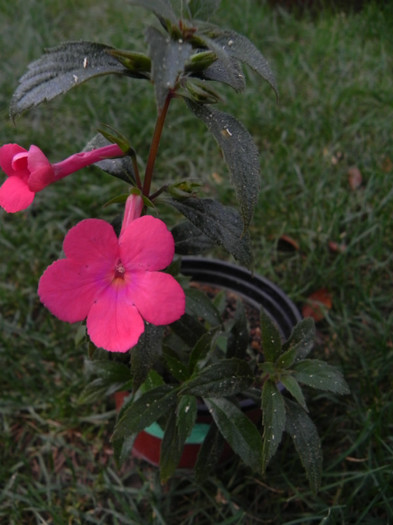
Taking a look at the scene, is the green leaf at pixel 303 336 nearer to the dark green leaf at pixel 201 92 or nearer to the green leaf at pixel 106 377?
the green leaf at pixel 106 377

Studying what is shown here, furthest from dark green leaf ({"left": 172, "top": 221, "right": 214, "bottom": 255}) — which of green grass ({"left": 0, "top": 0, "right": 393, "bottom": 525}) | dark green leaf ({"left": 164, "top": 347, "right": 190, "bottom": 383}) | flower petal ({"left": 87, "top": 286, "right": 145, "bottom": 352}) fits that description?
green grass ({"left": 0, "top": 0, "right": 393, "bottom": 525})

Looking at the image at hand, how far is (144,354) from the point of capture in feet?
3.54

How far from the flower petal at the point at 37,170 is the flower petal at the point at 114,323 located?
0.67 feet

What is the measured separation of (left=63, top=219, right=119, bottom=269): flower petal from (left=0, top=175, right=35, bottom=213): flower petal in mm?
101

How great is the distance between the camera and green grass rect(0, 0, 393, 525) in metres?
1.47

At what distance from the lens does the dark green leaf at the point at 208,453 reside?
4.26ft

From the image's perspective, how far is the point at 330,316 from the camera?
6.22 feet

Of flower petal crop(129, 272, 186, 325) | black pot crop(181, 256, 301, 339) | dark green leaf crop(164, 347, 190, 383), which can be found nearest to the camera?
flower petal crop(129, 272, 186, 325)

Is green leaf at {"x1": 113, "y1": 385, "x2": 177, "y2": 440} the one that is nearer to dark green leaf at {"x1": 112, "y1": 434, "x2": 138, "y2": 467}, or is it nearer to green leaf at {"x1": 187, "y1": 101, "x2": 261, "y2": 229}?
dark green leaf at {"x1": 112, "y1": 434, "x2": 138, "y2": 467}

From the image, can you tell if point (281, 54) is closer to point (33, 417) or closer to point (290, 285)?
point (290, 285)

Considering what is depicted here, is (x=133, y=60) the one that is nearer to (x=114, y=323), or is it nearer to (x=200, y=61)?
(x=200, y=61)

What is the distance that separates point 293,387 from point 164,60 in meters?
0.73

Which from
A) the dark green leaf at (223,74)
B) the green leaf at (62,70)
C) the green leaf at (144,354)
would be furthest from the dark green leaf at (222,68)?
the green leaf at (144,354)

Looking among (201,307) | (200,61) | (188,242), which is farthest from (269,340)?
(200,61)
